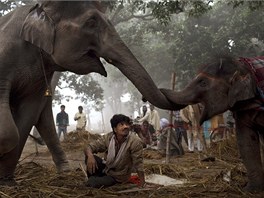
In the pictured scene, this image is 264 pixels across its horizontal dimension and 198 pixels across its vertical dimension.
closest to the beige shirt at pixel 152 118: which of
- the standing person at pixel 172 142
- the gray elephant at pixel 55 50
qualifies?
the standing person at pixel 172 142

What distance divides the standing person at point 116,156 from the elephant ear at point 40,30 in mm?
1090

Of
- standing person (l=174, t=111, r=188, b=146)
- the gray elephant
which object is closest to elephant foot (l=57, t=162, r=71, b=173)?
the gray elephant

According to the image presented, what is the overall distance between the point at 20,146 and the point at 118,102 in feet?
141

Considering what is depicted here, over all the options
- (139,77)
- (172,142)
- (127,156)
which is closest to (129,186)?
(127,156)

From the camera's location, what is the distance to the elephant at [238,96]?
3549 mm

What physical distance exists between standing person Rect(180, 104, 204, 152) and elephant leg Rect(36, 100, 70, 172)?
14.6ft

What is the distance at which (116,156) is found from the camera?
4.12 metres

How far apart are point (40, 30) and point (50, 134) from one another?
1911 millimetres

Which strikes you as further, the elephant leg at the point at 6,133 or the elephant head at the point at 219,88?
the elephant head at the point at 219,88

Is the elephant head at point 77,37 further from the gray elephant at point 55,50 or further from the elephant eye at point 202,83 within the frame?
the elephant eye at point 202,83

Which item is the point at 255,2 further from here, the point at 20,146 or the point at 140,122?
the point at 20,146

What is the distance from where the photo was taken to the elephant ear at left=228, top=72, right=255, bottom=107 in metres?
3.49

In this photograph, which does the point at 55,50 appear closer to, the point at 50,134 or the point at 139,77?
the point at 139,77

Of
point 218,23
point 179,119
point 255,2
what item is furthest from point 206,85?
point 218,23
